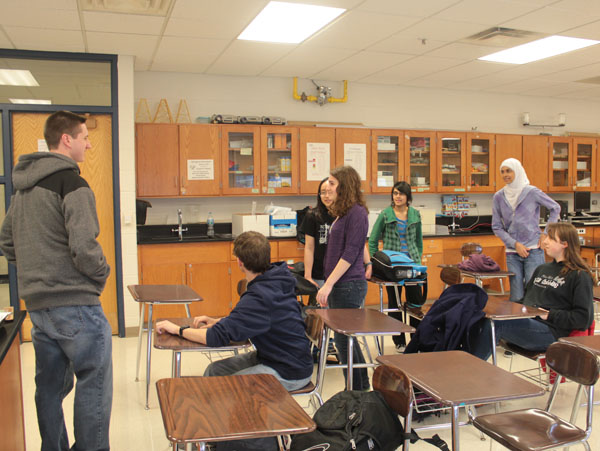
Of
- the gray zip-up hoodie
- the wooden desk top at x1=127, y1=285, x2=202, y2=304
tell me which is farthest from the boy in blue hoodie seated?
the wooden desk top at x1=127, y1=285, x2=202, y2=304

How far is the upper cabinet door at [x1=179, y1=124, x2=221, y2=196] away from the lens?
17.9ft

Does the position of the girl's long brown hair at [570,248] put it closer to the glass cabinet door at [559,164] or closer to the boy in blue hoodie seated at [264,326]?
the boy in blue hoodie seated at [264,326]

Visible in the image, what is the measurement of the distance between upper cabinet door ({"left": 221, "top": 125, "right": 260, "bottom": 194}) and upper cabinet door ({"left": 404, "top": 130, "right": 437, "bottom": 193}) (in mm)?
1875

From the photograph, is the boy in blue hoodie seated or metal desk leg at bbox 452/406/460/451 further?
the boy in blue hoodie seated

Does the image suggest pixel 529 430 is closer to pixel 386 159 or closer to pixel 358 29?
pixel 358 29

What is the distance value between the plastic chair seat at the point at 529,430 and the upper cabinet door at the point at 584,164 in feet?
19.3

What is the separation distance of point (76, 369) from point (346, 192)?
1761 mm

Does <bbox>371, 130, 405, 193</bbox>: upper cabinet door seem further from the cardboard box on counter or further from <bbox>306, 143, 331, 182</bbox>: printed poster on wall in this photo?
the cardboard box on counter

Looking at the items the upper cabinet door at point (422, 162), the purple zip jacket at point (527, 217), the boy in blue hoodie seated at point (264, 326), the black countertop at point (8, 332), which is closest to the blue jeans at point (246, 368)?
the boy in blue hoodie seated at point (264, 326)

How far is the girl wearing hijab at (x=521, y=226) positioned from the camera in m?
4.56

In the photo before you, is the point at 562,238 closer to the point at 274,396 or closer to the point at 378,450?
the point at 378,450

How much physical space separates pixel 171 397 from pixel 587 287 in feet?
8.53

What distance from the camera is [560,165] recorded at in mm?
7129

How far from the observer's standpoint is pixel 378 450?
1842 millimetres
